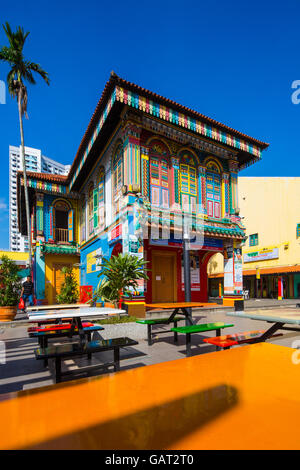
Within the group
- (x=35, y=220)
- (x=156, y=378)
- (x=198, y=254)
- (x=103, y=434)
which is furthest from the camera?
(x=35, y=220)

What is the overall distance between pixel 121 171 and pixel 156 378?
10049mm

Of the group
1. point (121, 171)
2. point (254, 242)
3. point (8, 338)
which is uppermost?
point (121, 171)

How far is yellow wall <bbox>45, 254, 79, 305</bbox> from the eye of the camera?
15.8 metres

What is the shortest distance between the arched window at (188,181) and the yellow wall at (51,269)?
9662 mm

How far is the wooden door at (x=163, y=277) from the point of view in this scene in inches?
503

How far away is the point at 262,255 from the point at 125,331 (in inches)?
824

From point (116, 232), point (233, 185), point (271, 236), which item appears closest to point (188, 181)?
point (233, 185)

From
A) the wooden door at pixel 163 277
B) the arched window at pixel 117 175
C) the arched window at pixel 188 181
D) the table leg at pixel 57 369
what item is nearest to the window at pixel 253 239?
the wooden door at pixel 163 277

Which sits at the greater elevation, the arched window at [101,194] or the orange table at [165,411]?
the arched window at [101,194]

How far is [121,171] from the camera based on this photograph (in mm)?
10555

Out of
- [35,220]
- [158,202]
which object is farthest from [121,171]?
[35,220]

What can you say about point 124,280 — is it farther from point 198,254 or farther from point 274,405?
point 198,254

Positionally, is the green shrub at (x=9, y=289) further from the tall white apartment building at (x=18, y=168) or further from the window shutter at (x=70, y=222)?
the tall white apartment building at (x=18, y=168)
